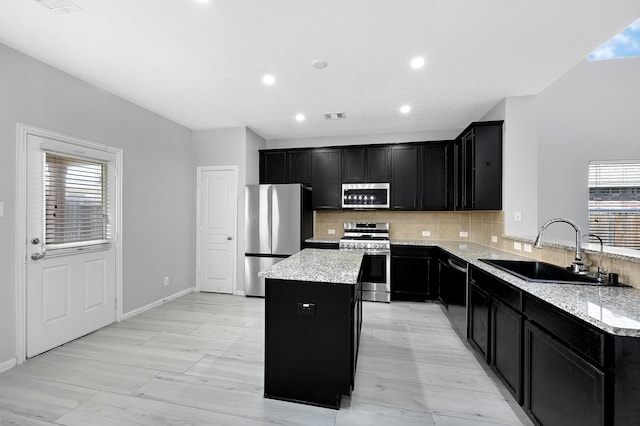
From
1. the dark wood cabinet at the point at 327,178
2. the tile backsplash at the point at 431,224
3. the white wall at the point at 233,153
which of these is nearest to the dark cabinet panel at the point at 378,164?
the dark wood cabinet at the point at 327,178

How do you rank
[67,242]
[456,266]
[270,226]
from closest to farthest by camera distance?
[67,242], [456,266], [270,226]

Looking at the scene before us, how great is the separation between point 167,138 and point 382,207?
136 inches

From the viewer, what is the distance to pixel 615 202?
159 inches

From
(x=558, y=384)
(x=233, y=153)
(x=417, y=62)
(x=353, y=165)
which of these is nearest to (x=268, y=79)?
(x=417, y=62)

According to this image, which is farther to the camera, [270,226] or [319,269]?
[270,226]

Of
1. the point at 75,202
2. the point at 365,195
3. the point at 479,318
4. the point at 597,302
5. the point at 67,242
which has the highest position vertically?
the point at 365,195

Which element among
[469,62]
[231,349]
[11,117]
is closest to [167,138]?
[11,117]

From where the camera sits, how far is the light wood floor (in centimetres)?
180

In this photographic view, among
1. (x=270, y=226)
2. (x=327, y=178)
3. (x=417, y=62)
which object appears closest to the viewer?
(x=417, y=62)

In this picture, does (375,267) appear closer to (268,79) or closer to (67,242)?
(268,79)

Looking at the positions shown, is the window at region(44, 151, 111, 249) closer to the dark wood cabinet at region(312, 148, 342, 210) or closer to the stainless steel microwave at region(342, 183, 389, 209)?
the dark wood cabinet at region(312, 148, 342, 210)

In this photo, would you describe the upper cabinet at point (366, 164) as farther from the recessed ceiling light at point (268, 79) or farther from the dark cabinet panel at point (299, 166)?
the recessed ceiling light at point (268, 79)

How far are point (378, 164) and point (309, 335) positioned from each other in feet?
10.9

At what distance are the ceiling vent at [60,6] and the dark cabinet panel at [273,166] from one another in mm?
3138
